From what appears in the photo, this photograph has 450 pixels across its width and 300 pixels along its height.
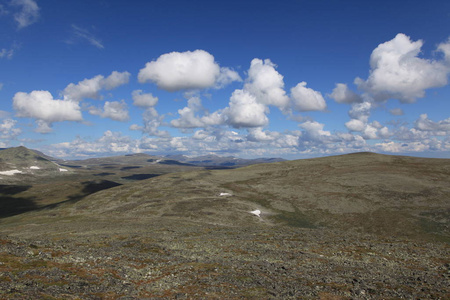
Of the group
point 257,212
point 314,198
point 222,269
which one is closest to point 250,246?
point 222,269

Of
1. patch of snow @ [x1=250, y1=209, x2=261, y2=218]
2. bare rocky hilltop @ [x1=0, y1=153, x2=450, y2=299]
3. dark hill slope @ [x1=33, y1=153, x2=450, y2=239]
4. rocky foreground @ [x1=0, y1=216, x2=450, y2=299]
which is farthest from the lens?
patch of snow @ [x1=250, y1=209, x2=261, y2=218]

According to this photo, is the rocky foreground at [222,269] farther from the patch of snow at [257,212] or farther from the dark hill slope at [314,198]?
the patch of snow at [257,212]

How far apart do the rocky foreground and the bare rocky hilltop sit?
16 centimetres

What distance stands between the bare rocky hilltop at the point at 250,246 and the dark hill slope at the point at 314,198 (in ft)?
1.97

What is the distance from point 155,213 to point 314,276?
78.7 m

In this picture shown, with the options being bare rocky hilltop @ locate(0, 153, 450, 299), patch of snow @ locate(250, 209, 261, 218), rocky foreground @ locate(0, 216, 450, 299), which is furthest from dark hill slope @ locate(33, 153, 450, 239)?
rocky foreground @ locate(0, 216, 450, 299)

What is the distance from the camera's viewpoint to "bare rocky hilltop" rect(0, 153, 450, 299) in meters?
→ 29.9

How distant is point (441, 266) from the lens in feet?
137

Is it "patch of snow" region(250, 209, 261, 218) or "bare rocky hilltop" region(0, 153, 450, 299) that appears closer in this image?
"bare rocky hilltop" region(0, 153, 450, 299)

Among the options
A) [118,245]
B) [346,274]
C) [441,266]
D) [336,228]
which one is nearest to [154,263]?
[118,245]

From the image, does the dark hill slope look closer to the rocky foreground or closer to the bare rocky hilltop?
the bare rocky hilltop

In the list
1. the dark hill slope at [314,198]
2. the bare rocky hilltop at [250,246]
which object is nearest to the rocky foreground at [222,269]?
the bare rocky hilltop at [250,246]

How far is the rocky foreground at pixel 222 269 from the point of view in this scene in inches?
1124

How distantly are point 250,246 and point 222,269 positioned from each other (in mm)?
17264
